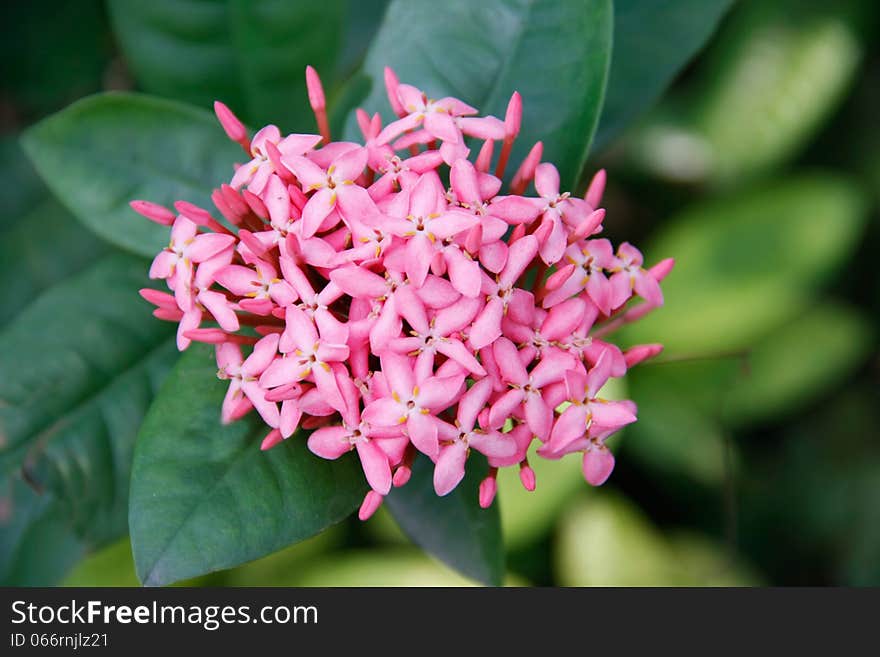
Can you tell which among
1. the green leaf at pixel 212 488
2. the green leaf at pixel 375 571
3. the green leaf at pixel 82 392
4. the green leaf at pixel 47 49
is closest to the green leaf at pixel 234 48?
the green leaf at pixel 82 392

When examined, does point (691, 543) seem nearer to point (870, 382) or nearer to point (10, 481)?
point (870, 382)

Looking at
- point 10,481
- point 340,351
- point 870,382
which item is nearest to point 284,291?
point 340,351

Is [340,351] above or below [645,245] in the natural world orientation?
above

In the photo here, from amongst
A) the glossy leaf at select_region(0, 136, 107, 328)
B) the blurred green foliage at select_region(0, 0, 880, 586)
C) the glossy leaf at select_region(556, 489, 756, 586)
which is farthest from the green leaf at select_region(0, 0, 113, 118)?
the glossy leaf at select_region(556, 489, 756, 586)

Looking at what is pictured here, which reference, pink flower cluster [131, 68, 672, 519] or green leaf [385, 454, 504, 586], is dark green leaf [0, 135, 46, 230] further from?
green leaf [385, 454, 504, 586]

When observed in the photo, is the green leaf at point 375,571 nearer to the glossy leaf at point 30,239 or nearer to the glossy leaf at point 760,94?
the glossy leaf at point 30,239
